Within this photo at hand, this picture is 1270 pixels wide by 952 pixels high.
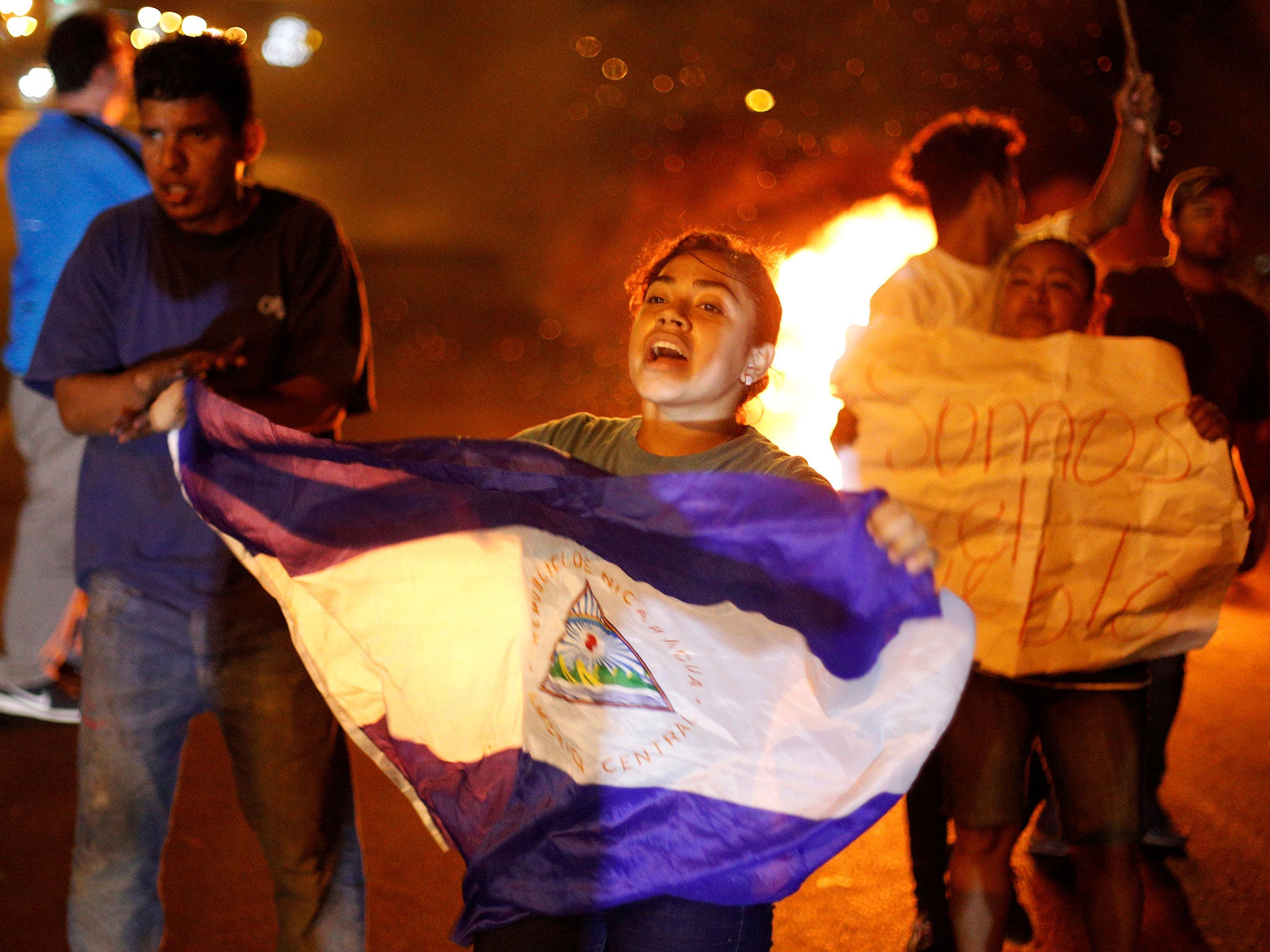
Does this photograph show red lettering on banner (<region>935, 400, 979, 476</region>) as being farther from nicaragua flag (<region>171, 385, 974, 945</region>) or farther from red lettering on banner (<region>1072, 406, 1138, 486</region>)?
nicaragua flag (<region>171, 385, 974, 945</region>)

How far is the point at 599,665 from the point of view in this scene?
234 cm

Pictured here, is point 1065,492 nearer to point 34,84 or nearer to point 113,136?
point 113,136

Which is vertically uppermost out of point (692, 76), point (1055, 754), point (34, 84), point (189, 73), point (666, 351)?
point (34, 84)

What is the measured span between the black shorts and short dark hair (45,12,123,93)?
11.6 feet

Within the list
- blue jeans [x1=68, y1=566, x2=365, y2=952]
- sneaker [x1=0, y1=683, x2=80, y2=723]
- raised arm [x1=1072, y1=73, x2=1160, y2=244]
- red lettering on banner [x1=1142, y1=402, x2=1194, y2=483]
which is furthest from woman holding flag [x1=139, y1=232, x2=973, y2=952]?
sneaker [x1=0, y1=683, x2=80, y2=723]

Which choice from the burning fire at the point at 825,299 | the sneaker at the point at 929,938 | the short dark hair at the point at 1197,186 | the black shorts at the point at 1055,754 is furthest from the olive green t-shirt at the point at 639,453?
the burning fire at the point at 825,299

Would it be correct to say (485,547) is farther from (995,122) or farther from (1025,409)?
(995,122)

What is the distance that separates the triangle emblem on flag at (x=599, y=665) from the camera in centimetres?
232

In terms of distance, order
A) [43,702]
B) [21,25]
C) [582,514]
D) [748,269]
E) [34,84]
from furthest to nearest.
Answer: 1. [34,84]
2. [21,25]
3. [43,702]
4. [748,269]
5. [582,514]

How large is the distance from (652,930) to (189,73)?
202 centimetres

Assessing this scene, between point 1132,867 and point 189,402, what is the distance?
232 centimetres

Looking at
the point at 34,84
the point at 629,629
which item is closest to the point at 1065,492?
the point at 629,629

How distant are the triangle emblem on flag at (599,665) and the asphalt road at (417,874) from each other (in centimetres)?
155

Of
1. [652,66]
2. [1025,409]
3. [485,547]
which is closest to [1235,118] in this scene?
[652,66]
